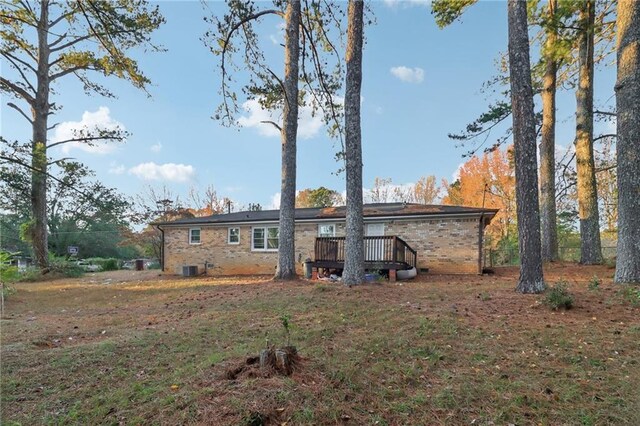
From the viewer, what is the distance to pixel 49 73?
17188mm

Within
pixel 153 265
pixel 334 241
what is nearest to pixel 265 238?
pixel 334 241

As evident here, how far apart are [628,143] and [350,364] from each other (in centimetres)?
782

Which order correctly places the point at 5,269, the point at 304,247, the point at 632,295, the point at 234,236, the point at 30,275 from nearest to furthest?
1. the point at 632,295
2. the point at 5,269
3. the point at 30,275
4. the point at 304,247
5. the point at 234,236

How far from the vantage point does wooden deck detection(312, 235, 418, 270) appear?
11812 millimetres

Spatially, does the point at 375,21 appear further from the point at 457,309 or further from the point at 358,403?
the point at 358,403

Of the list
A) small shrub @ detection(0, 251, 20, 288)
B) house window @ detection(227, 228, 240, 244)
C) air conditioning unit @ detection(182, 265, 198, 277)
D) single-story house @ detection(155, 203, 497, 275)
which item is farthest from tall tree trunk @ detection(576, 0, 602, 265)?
small shrub @ detection(0, 251, 20, 288)

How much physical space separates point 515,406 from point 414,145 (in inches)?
733

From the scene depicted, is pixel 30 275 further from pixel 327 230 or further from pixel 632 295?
pixel 632 295

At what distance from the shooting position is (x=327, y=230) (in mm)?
15695

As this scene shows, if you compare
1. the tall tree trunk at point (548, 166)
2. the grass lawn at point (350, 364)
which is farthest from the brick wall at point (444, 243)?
the grass lawn at point (350, 364)

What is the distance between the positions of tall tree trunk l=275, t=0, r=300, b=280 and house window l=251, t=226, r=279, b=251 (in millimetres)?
5470

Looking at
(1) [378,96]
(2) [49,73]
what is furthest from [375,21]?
(2) [49,73]

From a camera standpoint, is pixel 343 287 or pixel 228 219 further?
pixel 228 219

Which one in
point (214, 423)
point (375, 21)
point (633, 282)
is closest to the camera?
point (214, 423)
